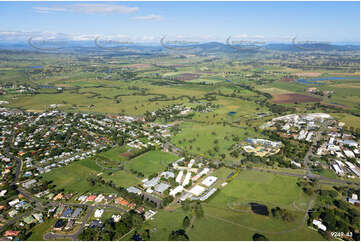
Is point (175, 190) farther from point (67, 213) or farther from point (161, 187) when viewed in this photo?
point (67, 213)

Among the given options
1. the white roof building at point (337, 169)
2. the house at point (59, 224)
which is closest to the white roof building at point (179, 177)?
the house at point (59, 224)

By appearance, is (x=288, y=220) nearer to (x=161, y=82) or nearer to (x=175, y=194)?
(x=175, y=194)

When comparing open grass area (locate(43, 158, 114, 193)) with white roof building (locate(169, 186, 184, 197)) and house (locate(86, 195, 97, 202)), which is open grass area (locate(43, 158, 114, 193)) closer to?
house (locate(86, 195, 97, 202))

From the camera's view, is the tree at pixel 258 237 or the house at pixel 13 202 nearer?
the tree at pixel 258 237

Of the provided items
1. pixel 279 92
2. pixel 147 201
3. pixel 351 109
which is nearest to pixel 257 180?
pixel 147 201

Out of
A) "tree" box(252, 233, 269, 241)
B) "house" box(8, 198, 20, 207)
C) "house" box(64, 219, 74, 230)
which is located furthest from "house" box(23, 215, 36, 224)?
"tree" box(252, 233, 269, 241)

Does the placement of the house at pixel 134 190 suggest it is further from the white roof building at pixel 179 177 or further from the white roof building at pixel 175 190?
the white roof building at pixel 179 177

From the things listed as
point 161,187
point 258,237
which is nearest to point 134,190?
point 161,187

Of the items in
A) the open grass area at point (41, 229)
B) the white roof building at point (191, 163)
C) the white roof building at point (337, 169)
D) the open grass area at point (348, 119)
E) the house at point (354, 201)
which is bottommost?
the open grass area at point (41, 229)
